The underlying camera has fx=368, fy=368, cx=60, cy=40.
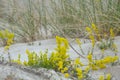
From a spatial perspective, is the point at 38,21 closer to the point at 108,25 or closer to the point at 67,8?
the point at 67,8

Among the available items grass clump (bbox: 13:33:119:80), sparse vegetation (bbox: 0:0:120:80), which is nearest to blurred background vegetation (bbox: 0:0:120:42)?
sparse vegetation (bbox: 0:0:120:80)

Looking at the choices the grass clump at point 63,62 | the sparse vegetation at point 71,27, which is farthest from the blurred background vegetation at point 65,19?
the grass clump at point 63,62

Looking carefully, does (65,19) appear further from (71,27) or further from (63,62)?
(63,62)

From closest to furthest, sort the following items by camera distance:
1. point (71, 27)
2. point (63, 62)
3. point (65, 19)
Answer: point (63, 62), point (71, 27), point (65, 19)

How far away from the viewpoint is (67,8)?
509 cm

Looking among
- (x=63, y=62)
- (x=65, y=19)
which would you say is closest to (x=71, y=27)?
(x=65, y=19)

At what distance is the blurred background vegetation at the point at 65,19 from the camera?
4.30 m

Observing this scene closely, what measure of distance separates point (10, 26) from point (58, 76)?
9.74 ft

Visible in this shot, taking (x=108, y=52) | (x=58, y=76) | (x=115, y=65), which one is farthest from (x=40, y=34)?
(x=58, y=76)

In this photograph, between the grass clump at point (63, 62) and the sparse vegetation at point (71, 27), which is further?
the sparse vegetation at point (71, 27)

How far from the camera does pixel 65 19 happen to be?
507 cm

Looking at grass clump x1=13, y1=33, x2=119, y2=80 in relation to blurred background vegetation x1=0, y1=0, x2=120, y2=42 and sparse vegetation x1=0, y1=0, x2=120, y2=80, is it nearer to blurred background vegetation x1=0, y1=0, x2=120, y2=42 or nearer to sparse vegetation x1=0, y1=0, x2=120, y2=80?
sparse vegetation x1=0, y1=0, x2=120, y2=80

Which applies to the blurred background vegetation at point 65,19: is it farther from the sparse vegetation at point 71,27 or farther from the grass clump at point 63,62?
A: the grass clump at point 63,62

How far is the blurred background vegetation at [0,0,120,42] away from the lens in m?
4.30
